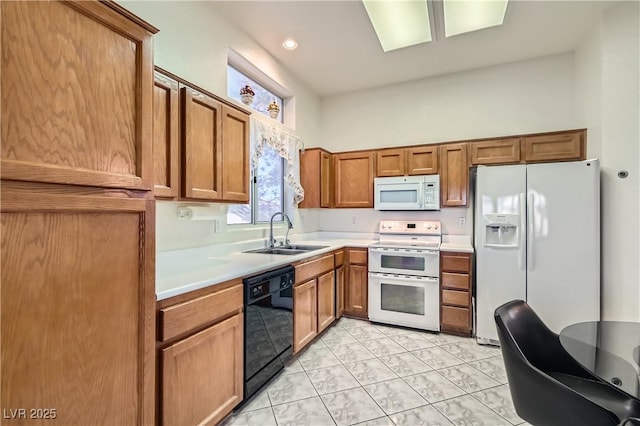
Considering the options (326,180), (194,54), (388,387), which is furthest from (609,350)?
(194,54)

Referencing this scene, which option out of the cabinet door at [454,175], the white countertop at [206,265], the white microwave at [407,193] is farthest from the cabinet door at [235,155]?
the cabinet door at [454,175]

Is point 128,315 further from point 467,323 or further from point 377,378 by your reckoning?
point 467,323

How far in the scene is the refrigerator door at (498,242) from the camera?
2.79 m

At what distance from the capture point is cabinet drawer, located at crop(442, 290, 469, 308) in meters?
3.06

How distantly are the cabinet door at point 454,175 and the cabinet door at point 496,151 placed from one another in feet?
0.36

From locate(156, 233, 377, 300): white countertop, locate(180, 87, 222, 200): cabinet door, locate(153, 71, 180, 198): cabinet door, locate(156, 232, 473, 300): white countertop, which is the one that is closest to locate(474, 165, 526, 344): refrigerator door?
locate(156, 232, 473, 300): white countertop

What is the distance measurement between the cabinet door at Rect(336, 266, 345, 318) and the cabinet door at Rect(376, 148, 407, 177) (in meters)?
1.33

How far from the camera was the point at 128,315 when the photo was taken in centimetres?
111

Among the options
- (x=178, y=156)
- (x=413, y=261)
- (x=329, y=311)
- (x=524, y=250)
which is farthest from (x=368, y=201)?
(x=178, y=156)

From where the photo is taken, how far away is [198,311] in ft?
5.10

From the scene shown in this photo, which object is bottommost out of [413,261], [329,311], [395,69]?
[329,311]

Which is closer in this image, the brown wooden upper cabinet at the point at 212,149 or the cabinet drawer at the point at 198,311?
the cabinet drawer at the point at 198,311

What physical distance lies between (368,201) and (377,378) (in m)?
2.12

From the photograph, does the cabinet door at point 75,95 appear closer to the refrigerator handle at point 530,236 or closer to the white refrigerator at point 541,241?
the white refrigerator at point 541,241
